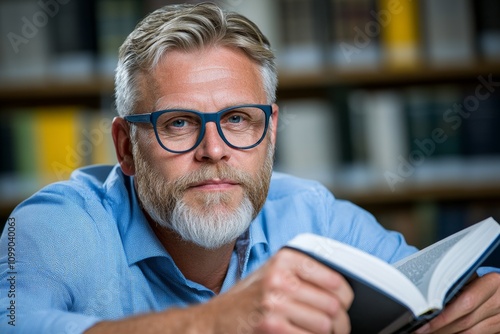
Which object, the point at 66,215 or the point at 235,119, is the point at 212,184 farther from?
the point at 66,215

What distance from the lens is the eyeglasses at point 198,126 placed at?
1.13 m

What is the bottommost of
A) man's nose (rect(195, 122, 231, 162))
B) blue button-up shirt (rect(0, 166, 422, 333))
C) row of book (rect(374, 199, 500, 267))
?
row of book (rect(374, 199, 500, 267))

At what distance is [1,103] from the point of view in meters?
2.66

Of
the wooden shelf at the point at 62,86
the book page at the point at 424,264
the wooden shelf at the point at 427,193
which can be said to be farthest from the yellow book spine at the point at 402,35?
the book page at the point at 424,264

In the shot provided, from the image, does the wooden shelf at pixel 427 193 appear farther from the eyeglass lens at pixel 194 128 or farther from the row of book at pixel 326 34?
the eyeglass lens at pixel 194 128

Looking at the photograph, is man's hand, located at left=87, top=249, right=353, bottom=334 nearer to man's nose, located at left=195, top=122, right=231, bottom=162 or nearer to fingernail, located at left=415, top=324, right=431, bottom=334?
fingernail, located at left=415, top=324, right=431, bottom=334

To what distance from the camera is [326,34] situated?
2570 mm

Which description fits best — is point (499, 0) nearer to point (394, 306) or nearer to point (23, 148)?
point (23, 148)

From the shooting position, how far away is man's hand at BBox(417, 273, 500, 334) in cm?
95

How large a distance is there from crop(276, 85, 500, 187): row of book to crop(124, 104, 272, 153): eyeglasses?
1.40m

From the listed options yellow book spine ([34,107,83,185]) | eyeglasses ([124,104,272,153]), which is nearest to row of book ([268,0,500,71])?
yellow book spine ([34,107,83,185])

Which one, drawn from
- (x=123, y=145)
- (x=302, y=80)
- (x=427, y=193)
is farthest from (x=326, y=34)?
(x=123, y=145)

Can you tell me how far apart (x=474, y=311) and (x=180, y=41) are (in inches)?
23.2

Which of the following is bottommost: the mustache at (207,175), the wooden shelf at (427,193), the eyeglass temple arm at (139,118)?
the wooden shelf at (427,193)
